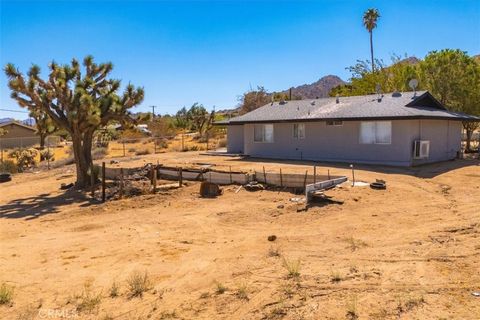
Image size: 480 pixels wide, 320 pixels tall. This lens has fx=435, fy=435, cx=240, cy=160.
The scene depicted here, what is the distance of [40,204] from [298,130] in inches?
534

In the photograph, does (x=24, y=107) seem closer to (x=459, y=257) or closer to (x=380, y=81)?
(x=459, y=257)

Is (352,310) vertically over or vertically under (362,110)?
under

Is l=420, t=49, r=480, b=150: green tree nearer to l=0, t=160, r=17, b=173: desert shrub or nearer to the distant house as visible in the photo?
l=0, t=160, r=17, b=173: desert shrub

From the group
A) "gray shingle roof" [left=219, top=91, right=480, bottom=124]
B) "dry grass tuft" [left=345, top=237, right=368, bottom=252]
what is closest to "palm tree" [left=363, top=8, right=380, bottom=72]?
"gray shingle roof" [left=219, top=91, right=480, bottom=124]

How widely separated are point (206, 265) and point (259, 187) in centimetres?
738

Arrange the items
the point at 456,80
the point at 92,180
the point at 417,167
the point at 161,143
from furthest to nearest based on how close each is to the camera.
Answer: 1. the point at 161,143
2. the point at 456,80
3. the point at 417,167
4. the point at 92,180

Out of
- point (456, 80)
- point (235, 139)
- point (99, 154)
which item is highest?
point (456, 80)

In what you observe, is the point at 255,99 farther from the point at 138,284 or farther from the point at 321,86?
the point at 321,86

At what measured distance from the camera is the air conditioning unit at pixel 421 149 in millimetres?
19688

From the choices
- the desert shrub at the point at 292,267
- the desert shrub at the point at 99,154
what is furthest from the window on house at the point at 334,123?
the desert shrub at the point at 99,154

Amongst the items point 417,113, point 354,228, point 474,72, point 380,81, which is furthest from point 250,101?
point 354,228

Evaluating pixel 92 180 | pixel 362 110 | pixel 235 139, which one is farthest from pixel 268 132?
pixel 92 180

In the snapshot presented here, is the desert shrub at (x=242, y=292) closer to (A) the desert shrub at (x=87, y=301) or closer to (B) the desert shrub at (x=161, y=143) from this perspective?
(A) the desert shrub at (x=87, y=301)

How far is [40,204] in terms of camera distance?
52.6ft
